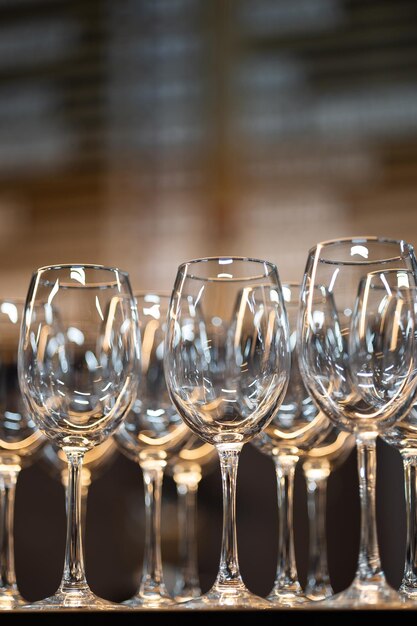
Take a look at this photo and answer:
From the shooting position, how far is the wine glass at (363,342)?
53 cm

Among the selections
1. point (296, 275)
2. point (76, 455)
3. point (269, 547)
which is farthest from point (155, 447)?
point (296, 275)

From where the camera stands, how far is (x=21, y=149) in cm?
244

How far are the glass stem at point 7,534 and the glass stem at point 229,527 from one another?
0.57 ft

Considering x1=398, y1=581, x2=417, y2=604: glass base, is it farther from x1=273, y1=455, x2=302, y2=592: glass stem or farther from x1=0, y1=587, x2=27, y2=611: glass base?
x1=0, y1=587, x2=27, y2=611: glass base

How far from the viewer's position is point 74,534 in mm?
561

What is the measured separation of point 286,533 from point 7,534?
6.9 inches

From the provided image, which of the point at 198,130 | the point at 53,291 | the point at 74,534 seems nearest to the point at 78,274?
the point at 53,291

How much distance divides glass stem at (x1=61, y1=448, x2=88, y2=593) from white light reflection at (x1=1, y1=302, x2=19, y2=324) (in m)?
0.18

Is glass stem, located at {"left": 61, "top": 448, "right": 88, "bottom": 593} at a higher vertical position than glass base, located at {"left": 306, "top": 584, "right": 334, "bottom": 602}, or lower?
higher

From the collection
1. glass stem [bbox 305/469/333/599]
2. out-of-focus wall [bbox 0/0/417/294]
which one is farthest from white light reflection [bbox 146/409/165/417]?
out-of-focus wall [bbox 0/0/417/294]

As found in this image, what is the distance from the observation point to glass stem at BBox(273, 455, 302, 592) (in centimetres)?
62

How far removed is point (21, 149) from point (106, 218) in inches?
10.3

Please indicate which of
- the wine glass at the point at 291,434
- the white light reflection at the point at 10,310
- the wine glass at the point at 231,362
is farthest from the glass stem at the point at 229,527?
the white light reflection at the point at 10,310

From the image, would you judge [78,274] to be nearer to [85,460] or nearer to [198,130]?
[85,460]
